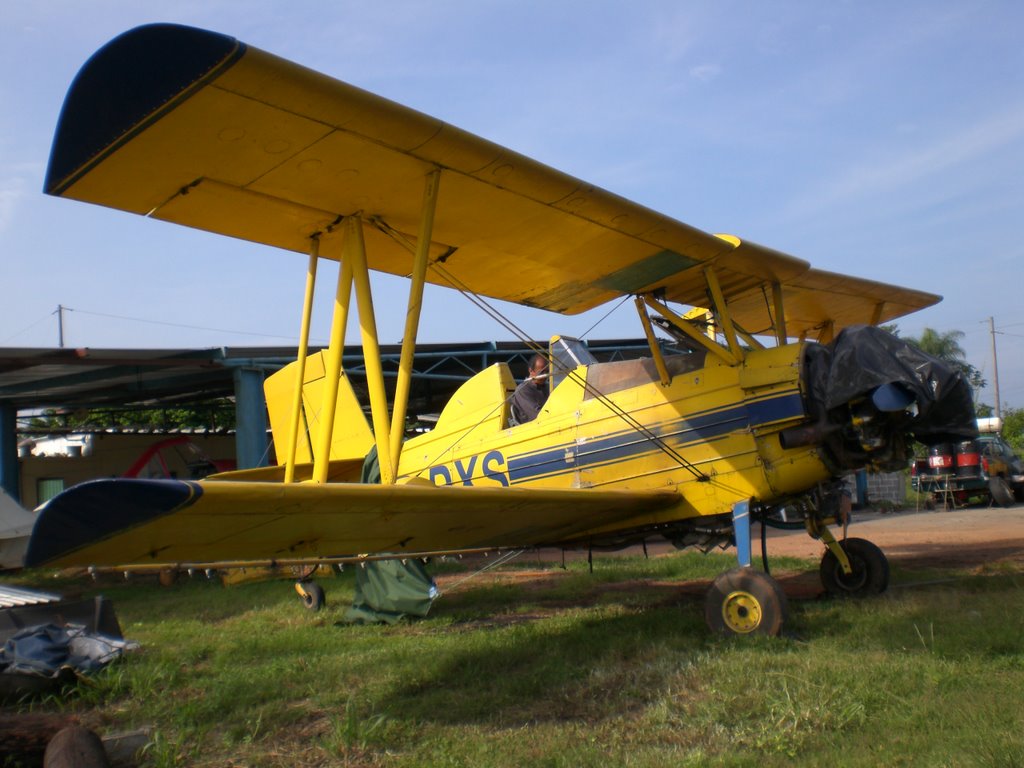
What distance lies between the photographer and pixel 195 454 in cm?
1905

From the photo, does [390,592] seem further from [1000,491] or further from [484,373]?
[1000,491]

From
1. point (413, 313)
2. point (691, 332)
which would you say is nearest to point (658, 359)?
point (691, 332)

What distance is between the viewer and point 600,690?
4164mm

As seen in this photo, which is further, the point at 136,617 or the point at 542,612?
the point at 136,617

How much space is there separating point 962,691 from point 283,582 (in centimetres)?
839

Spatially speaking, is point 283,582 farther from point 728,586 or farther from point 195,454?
point 195,454

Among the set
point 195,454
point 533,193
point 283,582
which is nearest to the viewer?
point 533,193

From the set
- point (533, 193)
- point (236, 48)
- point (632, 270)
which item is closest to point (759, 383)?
point (632, 270)

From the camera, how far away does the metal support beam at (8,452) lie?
15.1 meters

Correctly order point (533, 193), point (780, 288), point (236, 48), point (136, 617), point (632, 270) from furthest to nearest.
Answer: point (136, 617)
point (780, 288)
point (632, 270)
point (533, 193)
point (236, 48)

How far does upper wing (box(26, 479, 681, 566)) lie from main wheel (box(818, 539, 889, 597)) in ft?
6.77

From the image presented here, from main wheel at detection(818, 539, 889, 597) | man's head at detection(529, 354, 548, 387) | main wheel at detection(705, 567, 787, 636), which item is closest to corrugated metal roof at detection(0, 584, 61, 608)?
man's head at detection(529, 354, 548, 387)

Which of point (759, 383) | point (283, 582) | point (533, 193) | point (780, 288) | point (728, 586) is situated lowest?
point (283, 582)

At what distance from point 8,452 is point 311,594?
10794mm
